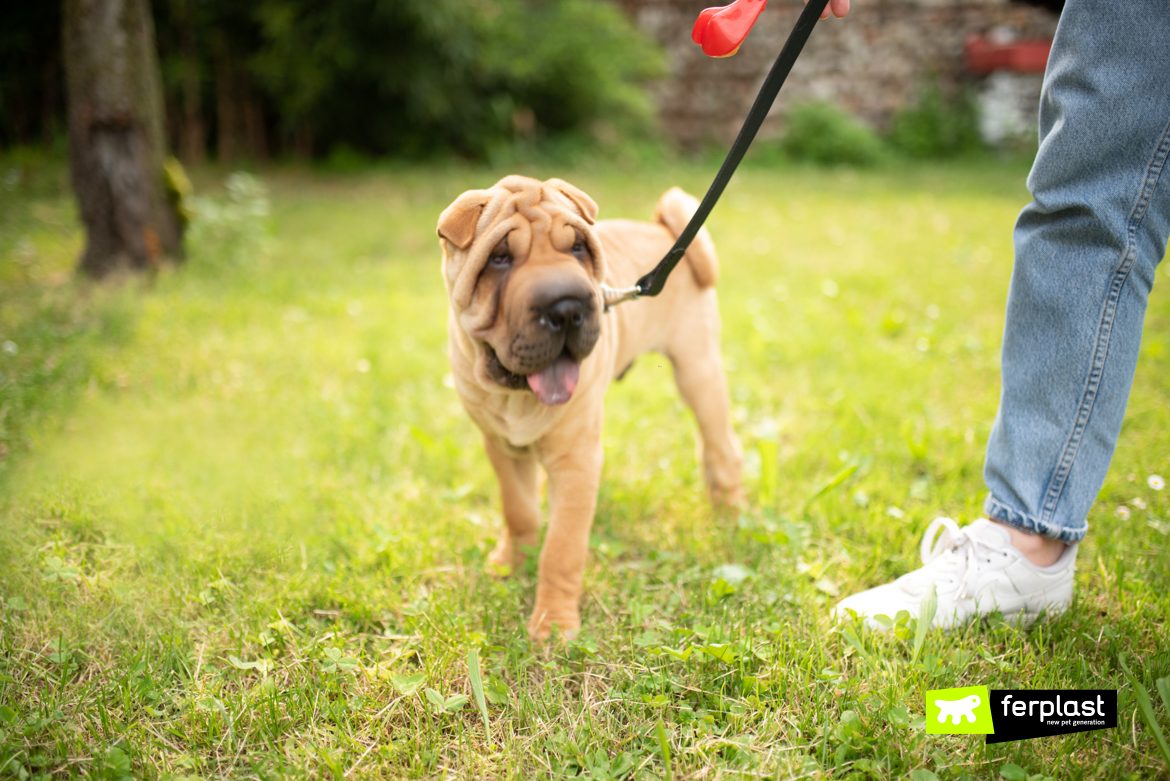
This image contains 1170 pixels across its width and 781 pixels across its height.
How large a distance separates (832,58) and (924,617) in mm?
10872

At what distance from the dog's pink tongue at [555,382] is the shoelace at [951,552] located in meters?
1.16

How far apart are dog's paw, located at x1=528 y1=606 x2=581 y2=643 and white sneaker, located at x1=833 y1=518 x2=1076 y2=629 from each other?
744 mm

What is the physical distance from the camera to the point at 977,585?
193 centimetres

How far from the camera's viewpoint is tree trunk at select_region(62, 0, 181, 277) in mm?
4441

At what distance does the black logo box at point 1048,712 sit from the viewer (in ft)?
5.23

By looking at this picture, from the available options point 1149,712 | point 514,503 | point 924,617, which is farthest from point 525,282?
point 1149,712

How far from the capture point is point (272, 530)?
7.95 feet

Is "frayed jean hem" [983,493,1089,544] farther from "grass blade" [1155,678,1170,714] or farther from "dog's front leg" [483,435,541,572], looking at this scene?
"dog's front leg" [483,435,541,572]

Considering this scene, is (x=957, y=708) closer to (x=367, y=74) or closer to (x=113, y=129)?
(x=113, y=129)

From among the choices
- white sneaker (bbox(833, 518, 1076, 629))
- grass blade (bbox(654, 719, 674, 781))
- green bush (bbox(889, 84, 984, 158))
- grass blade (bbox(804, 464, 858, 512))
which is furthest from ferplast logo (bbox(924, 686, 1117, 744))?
green bush (bbox(889, 84, 984, 158))

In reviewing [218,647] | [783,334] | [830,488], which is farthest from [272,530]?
[783,334]

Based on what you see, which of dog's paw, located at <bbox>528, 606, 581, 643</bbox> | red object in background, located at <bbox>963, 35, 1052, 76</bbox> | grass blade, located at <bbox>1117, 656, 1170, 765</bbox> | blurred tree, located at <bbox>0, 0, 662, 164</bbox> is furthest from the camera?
red object in background, located at <bbox>963, 35, 1052, 76</bbox>

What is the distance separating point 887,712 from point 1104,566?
3.55 ft

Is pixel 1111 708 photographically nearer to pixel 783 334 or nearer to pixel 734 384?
pixel 734 384
